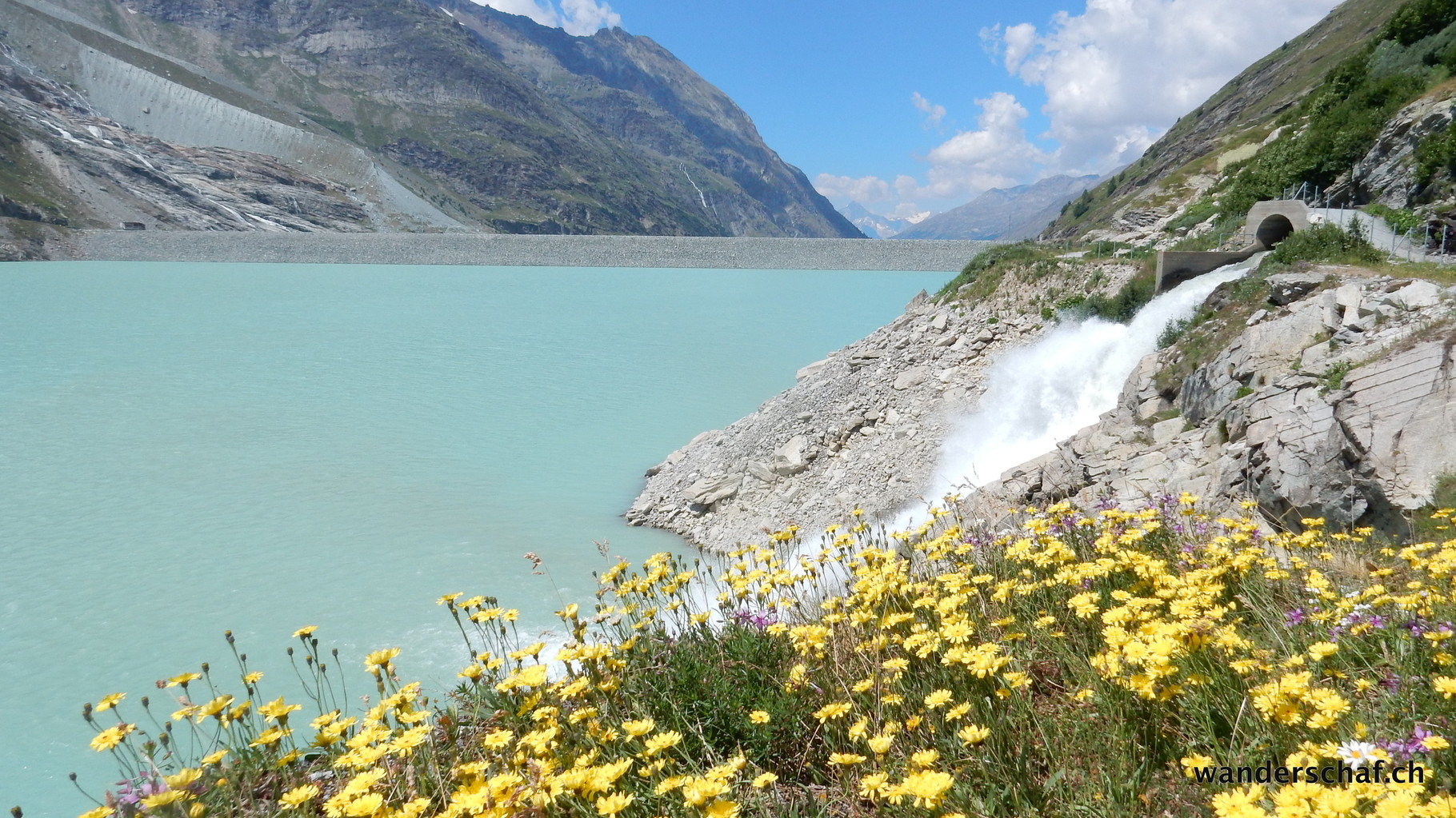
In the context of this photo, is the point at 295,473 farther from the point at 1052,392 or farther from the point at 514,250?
the point at 514,250

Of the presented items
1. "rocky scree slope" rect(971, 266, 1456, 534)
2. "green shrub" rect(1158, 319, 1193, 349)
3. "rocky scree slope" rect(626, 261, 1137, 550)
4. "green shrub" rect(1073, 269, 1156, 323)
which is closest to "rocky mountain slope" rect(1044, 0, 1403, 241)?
"green shrub" rect(1073, 269, 1156, 323)

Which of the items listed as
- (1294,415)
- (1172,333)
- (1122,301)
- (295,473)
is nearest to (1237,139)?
(1122,301)

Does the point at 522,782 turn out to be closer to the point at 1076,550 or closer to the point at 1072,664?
the point at 1072,664

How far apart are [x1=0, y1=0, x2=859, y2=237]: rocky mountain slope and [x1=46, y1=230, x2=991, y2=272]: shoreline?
37.8m

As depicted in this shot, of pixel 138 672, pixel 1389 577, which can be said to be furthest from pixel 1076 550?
pixel 138 672

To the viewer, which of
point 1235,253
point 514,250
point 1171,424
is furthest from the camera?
point 514,250

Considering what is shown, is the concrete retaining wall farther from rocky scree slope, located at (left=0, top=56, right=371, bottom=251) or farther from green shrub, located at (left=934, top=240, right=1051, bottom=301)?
rocky scree slope, located at (left=0, top=56, right=371, bottom=251)

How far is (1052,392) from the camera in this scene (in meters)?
13.6

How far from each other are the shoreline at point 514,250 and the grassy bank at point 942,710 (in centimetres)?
6782

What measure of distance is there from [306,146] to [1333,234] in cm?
12551

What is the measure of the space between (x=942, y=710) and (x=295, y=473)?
49.7 feet

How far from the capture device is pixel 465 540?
12.2 m

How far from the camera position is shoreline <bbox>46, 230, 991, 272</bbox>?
2456 inches

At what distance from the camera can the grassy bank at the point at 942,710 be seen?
2006mm
